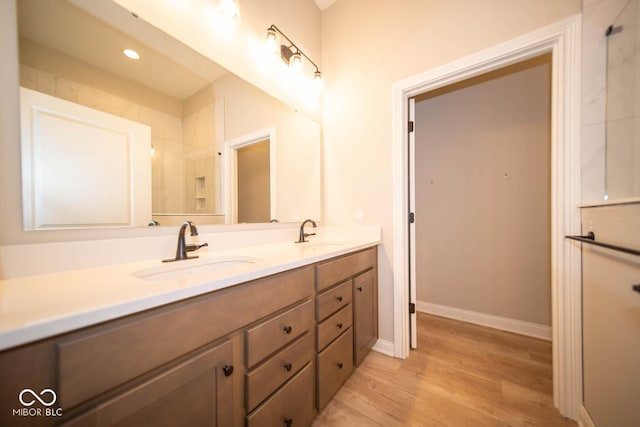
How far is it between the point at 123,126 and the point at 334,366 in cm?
154

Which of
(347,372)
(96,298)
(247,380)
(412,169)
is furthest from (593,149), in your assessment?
(96,298)

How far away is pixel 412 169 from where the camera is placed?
1.72 metres

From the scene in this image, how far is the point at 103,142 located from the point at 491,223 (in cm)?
283

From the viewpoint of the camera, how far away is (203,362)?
2.08ft

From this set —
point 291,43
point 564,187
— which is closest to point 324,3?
point 291,43

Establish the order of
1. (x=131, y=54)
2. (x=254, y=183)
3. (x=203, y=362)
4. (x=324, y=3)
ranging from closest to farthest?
1. (x=203, y=362)
2. (x=131, y=54)
3. (x=254, y=183)
4. (x=324, y=3)

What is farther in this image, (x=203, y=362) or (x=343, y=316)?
(x=343, y=316)

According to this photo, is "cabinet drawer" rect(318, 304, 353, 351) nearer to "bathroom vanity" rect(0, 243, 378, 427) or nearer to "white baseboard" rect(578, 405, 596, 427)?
"bathroom vanity" rect(0, 243, 378, 427)

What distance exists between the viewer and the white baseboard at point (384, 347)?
5.51 feet

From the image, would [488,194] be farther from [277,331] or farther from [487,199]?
[277,331]

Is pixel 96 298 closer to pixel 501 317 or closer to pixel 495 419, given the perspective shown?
pixel 495 419

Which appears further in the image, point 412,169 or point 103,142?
point 412,169

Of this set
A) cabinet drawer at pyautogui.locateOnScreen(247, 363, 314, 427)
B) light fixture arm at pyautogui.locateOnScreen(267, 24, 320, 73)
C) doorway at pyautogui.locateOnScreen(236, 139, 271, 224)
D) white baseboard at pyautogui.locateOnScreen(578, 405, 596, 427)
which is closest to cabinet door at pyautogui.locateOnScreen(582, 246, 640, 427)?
white baseboard at pyautogui.locateOnScreen(578, 405, 596, 427)

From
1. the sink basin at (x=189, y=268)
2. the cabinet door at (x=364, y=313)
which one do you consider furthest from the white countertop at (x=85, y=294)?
the cabinet door at (x=364, y=313)
